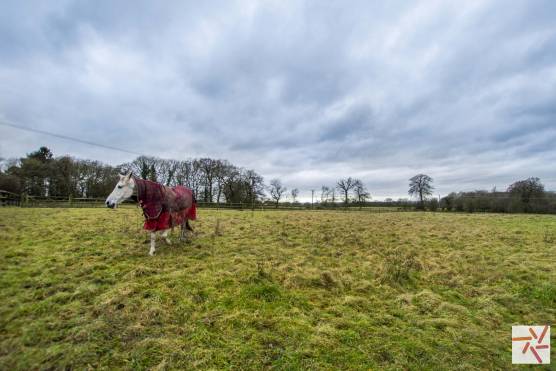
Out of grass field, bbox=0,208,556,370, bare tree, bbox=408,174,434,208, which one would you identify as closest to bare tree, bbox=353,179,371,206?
bare tree, bbox=408,174,434,208

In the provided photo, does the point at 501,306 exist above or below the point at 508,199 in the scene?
below

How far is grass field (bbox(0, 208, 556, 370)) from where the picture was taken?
9.40ft

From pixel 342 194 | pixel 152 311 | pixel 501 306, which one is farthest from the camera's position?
pixel 342 194

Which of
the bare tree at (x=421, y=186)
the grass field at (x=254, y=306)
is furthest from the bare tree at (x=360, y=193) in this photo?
the grass field at (x=254, y=306)

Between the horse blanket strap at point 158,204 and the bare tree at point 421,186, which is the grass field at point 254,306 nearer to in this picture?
the horse blanket strap at point 158,204

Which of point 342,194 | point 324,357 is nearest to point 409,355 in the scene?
point 324,357

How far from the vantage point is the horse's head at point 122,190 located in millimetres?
6559

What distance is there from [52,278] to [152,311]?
8.94ft

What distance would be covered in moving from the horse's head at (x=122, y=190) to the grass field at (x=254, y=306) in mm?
1427

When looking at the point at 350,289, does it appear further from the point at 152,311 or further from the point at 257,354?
the point at 152,311

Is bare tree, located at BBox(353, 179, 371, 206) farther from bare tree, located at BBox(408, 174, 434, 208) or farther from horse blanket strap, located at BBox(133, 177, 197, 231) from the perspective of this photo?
horse blanket strap, located at BBox(133, 177, 197, 231)

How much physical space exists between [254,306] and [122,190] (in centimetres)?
504

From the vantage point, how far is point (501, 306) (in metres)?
4.57

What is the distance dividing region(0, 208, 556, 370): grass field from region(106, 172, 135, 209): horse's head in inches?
56.2
